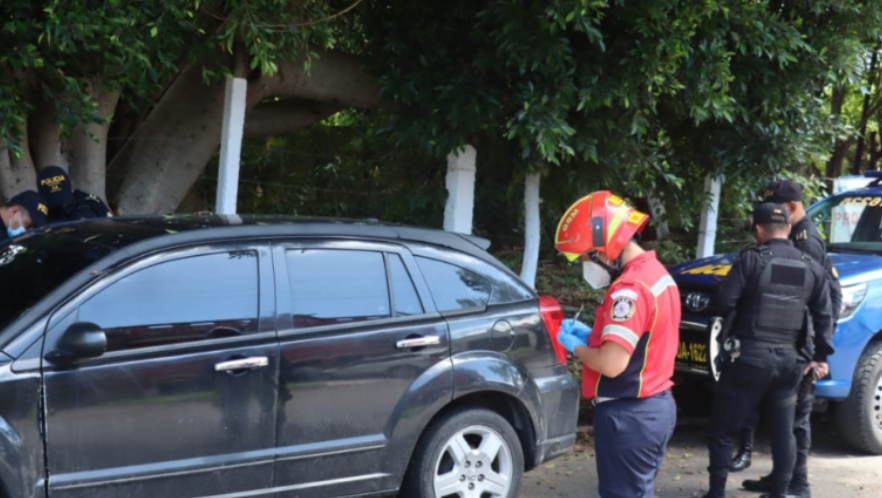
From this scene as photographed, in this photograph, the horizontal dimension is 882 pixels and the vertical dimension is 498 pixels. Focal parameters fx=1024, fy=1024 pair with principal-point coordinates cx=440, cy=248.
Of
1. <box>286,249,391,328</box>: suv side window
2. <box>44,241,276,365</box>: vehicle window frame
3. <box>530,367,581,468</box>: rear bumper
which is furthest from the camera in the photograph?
<box>530,367,581,468</box>: rear bumper

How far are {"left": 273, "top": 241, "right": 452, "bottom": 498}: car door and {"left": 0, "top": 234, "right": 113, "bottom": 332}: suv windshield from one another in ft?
2.89

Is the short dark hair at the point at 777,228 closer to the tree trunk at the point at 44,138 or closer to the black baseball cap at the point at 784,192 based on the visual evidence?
the black baseball cap at the point at 784,192

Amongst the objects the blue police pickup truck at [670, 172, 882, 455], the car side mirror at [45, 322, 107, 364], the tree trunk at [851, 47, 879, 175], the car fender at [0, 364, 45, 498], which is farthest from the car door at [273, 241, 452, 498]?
the tree trunk at [851, 47, 879, 175]

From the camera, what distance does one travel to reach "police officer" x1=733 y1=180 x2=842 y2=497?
6051 mm

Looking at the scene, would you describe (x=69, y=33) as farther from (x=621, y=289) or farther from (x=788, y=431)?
(x=788, y=431)

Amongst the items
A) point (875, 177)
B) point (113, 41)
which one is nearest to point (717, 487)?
point (875, 177)

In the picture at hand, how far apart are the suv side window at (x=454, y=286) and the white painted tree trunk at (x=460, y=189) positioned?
3995 millimetres

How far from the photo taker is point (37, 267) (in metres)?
4.60

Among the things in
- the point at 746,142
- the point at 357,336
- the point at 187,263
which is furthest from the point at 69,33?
the point at 746,142

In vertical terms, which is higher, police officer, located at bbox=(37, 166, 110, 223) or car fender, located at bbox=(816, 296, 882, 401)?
police officer, located at bbox=(37, 166, 110, 223)

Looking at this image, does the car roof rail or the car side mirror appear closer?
the car side mirror

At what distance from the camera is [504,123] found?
8672 mm

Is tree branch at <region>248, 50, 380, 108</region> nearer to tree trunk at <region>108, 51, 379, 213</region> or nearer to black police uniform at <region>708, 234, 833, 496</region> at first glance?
tree trunk at <region>108, 51, 379, 213</region>

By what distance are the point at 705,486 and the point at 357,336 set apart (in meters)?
2.93
